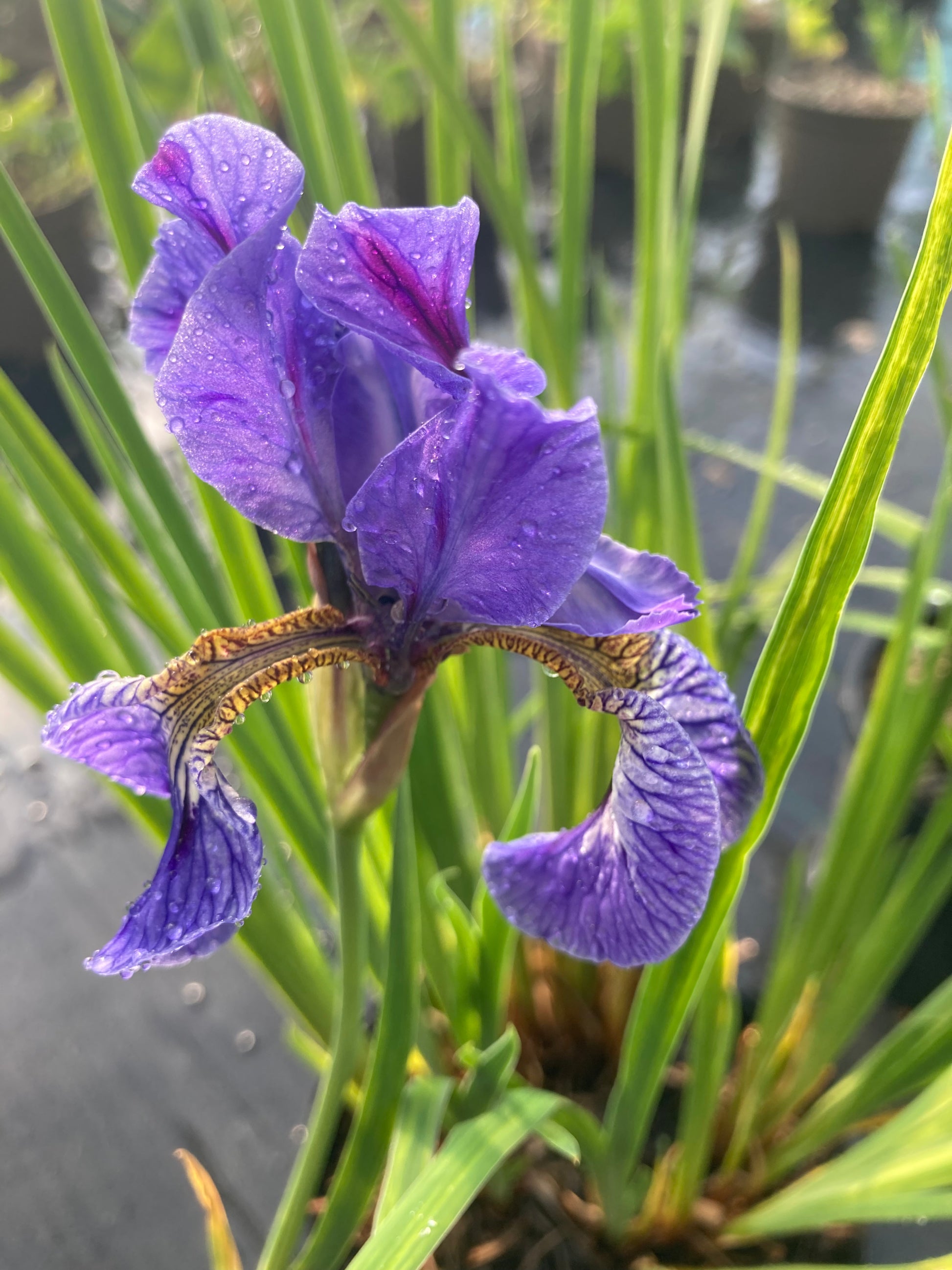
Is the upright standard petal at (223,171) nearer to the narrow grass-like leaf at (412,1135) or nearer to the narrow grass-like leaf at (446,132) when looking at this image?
the narrow grass-like leaf at (446,132)

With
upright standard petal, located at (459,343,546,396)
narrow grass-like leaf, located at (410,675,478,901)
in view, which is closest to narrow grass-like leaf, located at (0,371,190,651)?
narrow grass-like leaf, located at (410,675,478,901)

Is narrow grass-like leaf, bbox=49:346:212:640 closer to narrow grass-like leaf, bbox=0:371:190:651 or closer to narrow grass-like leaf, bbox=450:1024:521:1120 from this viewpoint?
narrow grass-like leaf, bbox=0:371:190:651

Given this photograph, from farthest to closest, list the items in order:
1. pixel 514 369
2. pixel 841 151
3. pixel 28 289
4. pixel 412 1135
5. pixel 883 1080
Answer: pixel 841 151
pixel 28 289
pixel 883 1080
pixel 412 1135
pixel 514 369

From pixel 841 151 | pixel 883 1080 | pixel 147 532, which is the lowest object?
pixel 883 1080

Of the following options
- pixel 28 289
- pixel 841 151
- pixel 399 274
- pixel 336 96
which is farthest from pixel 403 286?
pixel 841 151

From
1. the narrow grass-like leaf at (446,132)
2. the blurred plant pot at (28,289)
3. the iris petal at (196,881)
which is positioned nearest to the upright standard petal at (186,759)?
the iris petal at (196,881)

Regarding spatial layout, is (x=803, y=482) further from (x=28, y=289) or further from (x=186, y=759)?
(x=28, y=289)

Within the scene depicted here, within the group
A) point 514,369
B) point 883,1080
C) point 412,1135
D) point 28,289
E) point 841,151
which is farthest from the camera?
point 841,151
